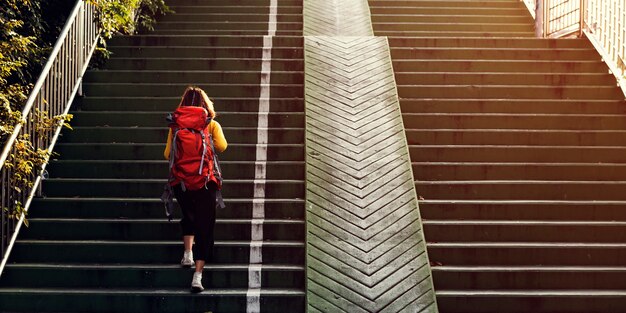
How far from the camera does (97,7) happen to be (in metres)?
9.49

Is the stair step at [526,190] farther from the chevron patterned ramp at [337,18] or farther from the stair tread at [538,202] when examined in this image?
the chevron patterned ramp at [337,18]

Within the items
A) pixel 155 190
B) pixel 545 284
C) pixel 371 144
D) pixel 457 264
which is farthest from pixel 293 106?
pixel 545 284

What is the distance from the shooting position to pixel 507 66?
984 cm

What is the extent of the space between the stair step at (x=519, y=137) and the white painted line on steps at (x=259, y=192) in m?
1.50

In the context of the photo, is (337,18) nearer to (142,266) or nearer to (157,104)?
(157,104)

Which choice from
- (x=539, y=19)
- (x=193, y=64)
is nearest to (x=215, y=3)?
(x=193, y=64)

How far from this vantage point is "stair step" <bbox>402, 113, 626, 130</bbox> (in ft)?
28.7

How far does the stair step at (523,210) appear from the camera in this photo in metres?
7.61

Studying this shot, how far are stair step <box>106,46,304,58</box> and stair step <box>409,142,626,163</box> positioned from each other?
2435 mm

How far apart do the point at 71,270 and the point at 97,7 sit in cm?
370

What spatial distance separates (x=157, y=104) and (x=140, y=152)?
90 centimetres

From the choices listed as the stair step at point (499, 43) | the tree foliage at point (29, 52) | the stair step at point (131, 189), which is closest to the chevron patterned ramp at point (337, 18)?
the stair step at point (499, 43)

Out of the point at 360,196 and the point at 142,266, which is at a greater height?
the point at 360,196

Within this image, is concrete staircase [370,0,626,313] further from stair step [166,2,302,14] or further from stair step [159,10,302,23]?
stair step [166,2,302,14]
